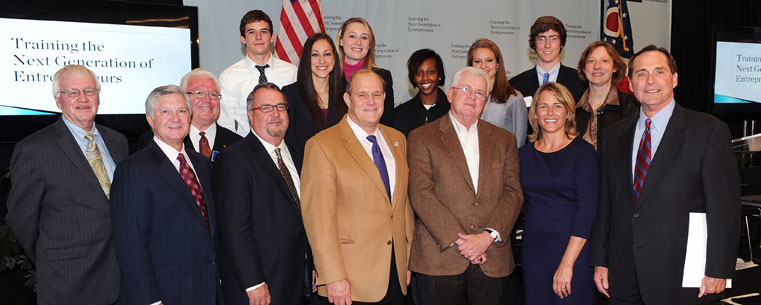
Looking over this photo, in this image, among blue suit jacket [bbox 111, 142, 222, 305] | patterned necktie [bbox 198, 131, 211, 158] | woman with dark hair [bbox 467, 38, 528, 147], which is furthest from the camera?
woman with dark hair [bbox 467, 38, 528, 147]

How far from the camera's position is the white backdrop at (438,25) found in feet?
18.6

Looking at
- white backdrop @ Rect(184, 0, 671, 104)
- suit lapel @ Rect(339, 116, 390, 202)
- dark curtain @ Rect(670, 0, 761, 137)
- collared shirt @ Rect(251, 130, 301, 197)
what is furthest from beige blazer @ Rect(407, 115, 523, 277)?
dark curtain @ Rect(670, 0, 761, 137)

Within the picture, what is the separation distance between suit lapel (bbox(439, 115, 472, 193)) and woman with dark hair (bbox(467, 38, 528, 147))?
2.74 ft

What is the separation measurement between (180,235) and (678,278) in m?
2.20

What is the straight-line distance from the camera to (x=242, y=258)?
2629mm

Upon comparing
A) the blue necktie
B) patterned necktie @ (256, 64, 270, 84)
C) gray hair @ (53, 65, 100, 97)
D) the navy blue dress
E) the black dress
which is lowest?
the navy blue dress

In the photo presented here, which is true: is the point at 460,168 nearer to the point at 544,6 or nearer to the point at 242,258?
the point at 242,258

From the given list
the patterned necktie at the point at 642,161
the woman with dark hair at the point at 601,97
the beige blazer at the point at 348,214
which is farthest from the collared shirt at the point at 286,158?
the woman with dark hair at the point at 601,97

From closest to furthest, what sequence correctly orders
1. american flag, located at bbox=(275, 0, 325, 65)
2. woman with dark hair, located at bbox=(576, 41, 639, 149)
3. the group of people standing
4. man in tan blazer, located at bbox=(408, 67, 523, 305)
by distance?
the group of people standing, man in tan blazer, located at bbox=(408, 67, 523, 305), woman with dark hair, located at bbox=(576, 41, 639, 149), american flag, located at bbox=(275, 0, 325, 65)

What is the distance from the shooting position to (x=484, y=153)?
3.04 metres

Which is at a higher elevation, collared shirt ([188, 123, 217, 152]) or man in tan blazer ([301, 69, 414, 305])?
collared shirt ([188, 123, 217, 152])

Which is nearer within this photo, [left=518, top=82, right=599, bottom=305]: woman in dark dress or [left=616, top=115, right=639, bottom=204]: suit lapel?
[left=616, top=115, right=639, bottom=204]: suit lapel

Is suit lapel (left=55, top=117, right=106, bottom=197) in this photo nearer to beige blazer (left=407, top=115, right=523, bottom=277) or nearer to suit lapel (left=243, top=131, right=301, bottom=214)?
suit lapel (left=243, top=131, right=301, bottom=214)

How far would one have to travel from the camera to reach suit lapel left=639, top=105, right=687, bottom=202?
2637 mm
